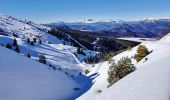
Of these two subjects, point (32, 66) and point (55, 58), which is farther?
point (55, 58)

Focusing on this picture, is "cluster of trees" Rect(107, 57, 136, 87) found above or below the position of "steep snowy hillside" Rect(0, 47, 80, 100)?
above

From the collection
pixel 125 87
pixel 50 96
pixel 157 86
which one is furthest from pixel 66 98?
pixel 157 86

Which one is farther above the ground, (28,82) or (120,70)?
(120,70)

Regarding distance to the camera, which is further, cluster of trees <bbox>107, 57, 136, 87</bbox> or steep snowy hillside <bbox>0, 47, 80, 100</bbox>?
steep snowy hillside <bbox>0, 47, 80, 100</bbox>

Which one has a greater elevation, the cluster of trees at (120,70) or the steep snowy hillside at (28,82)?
the cluster of trees at (120,70)

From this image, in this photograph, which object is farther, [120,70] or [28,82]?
[28,82]

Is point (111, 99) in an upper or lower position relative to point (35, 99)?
upper

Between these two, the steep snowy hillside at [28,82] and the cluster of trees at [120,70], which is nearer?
the cluster of trees at [120,70]

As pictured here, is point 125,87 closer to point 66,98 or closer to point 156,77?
point 156,77
